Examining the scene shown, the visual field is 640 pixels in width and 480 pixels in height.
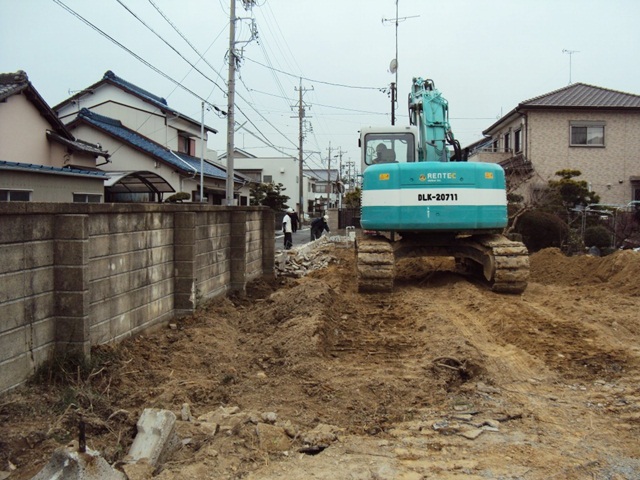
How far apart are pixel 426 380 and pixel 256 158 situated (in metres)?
57.8

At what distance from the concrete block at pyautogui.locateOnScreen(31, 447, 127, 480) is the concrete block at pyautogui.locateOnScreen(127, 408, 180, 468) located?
13.0 inches

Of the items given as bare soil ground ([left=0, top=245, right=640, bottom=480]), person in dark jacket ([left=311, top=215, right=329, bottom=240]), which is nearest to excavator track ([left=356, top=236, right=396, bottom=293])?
bare soil ground ([left=0, top=245, right=640, bottom=480])

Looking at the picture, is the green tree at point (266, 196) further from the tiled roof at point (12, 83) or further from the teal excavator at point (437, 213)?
the teal excavator at point (437, 213)

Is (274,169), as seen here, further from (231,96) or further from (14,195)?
(14,195)

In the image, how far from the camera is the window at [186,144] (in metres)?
28.2

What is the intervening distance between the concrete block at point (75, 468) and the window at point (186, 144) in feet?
85.6

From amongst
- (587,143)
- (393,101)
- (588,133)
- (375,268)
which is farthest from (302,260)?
(393,101)

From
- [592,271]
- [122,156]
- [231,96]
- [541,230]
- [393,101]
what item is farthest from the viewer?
[393,101]

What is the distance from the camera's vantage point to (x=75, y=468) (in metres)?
2.96

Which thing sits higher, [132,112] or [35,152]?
[132,112]

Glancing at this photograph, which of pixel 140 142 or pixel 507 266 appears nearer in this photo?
pixel 507 266

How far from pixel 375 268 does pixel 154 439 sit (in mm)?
6647

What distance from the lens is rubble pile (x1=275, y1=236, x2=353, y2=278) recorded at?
1397 cm

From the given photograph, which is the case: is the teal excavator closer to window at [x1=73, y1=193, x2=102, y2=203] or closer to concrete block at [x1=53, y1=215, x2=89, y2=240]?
concrete block at [x1=53, y1=215, x2=89, y2=240]
